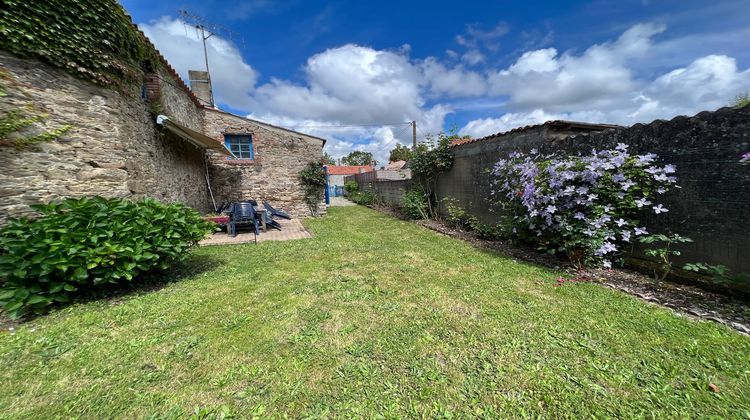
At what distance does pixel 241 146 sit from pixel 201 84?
3283mm

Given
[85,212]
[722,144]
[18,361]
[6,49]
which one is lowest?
[18,361]

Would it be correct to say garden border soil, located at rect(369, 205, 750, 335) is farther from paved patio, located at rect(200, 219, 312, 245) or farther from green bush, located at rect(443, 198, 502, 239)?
paved patio, located at rect(200, 219, 312, 245)

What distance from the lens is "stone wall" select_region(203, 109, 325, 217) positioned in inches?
423

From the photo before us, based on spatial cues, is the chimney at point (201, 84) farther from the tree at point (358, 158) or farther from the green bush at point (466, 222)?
the tree at point (358, 158)

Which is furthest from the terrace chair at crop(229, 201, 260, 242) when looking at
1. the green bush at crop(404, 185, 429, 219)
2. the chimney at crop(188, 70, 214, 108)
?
the chimney at crop(188, 70, 214, 108)

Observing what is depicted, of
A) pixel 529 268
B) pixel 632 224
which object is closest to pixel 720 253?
pixel 632 224

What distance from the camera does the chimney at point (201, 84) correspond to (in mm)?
11281

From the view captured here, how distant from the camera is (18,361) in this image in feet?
7.74

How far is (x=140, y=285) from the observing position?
159 inches

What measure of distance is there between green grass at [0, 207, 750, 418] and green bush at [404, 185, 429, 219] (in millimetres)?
6212

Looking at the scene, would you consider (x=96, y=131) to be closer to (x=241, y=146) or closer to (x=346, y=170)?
(x=241, y=146)

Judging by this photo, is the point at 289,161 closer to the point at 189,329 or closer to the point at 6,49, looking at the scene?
the point at 6,49

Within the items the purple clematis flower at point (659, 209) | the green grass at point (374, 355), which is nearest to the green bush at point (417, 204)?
the green grass at point (374, 355)

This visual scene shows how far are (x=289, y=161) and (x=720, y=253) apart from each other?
11.6m
